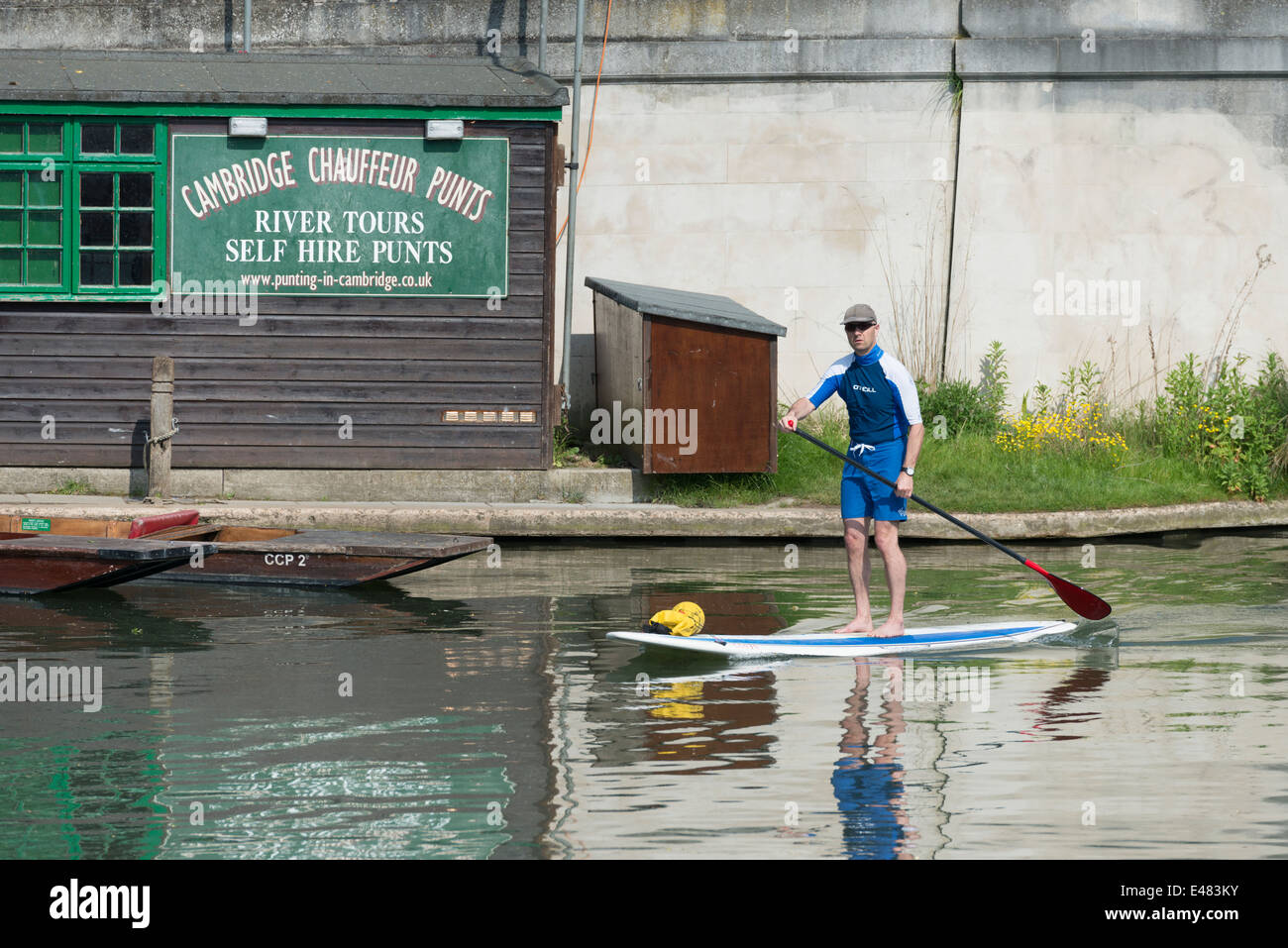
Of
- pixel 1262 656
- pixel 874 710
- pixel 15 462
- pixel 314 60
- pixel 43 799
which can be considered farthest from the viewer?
pixel 314 60

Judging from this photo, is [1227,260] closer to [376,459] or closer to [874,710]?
[376,459]

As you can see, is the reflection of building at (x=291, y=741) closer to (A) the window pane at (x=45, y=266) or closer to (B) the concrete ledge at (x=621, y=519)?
(B) the concrete ledge at (x=621, y=519)

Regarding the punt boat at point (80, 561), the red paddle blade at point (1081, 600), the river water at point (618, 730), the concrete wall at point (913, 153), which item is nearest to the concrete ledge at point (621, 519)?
the river water at point (618, 730)

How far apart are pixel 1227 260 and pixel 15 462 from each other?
1211 centimetres

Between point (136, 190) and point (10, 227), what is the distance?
3.64 ft

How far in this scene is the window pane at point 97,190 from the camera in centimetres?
1419

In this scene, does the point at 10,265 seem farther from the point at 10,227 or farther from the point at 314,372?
the point at 314,372

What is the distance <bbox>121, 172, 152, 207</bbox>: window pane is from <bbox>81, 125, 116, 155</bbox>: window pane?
274mm

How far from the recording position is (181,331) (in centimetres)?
1452

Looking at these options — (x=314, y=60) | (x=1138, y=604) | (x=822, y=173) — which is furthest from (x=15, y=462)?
(x=1138, y=604)

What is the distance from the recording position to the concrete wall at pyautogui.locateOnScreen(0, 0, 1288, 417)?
16.8m

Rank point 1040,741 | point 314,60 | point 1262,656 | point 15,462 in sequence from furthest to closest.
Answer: point 314,60, point 15,462, point 1262,656, point 1040,741

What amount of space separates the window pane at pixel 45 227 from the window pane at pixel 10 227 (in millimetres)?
89

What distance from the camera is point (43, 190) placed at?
14070 millimetres
